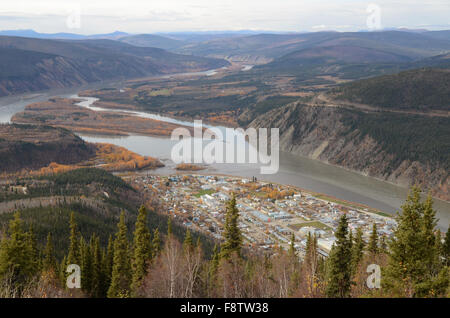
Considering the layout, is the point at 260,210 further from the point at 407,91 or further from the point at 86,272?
the point at 407,91

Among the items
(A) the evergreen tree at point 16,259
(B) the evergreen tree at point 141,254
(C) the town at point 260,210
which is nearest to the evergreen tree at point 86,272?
(B) the evergreen tree at point 141,254

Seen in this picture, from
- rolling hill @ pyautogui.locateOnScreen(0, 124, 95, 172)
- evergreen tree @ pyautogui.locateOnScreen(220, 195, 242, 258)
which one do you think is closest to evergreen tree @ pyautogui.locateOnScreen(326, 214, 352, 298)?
evergreen tree @ pyautogui.locateOnScreen(220, 195, 242, 258)

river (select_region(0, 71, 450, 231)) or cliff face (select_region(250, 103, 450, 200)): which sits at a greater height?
cliff face (select_region(250, 103, 450, 200))

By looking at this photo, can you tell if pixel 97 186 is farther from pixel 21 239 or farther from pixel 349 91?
pixel 349 91

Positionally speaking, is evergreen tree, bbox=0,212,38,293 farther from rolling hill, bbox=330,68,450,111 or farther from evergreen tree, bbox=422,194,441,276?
rolling hill, bbox=330,68,450,111

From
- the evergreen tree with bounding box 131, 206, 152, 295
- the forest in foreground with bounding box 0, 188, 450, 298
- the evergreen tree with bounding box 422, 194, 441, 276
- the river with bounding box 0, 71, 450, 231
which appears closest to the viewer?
the forest in foreground with bounding box 0, 188, 450, 298

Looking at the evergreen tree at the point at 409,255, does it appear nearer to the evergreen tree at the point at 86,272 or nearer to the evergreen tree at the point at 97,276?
the evergreen tree at the point at 97,276
